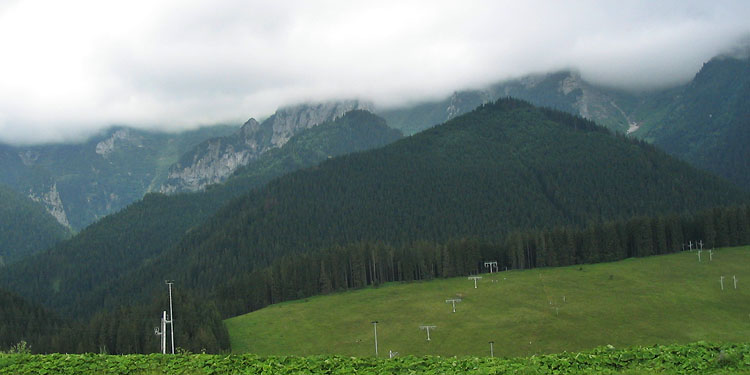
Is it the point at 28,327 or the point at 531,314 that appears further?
the point at 28,327

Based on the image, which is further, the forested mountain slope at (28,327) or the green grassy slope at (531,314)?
the forested mountain slope at (28,327)

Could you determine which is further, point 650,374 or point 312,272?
point 312,272

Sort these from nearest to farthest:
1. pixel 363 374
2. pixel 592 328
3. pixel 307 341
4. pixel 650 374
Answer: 1. pixel 650 374
2. pixel 363 374
3. pixel 592 328
4. pixel 307 341

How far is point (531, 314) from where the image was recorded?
127 meters

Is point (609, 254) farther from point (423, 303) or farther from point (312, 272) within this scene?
point (312, 272)

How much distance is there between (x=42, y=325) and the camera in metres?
182

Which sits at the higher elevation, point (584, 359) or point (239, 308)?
point (584, 359)

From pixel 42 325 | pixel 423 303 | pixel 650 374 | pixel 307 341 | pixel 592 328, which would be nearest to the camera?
pixel 650 374

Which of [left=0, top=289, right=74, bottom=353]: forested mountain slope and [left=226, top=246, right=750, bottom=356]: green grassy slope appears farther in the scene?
[left=0, top=289, right=74, bottom=353]: forested mountain slope

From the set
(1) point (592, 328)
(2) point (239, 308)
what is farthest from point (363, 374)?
(2) point (239, 308)

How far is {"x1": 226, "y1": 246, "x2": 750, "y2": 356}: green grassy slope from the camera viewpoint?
110 meters

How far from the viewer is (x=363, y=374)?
3108cm

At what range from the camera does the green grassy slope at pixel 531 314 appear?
110 meters

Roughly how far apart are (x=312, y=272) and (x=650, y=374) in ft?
575
